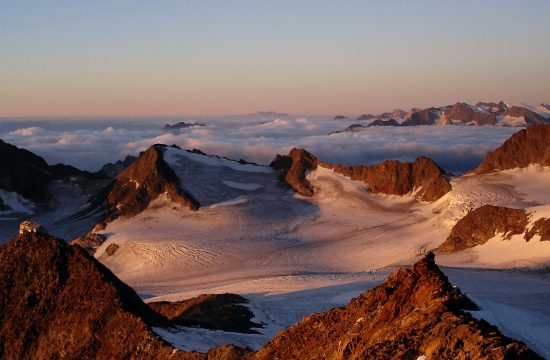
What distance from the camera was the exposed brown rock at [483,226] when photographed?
78562mm

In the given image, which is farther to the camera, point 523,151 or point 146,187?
point 523,151

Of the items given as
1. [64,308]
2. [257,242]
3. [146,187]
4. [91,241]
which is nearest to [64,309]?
[64,308]

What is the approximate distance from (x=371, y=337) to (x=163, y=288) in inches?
2393

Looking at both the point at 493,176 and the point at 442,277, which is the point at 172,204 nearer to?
the point at 493,176

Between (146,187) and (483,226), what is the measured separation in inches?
2160

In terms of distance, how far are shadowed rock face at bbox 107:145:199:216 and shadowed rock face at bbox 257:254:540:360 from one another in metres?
84.3

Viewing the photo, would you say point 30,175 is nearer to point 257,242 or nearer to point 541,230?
point 257,242

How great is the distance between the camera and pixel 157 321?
32406mm

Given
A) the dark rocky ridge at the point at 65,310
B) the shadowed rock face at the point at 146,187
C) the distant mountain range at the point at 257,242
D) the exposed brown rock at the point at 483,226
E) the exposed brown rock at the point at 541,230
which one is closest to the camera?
the distant mountain range at the point at 257,242

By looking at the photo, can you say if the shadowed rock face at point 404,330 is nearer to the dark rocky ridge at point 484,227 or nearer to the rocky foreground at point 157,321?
the rocky foreground at point 157,321

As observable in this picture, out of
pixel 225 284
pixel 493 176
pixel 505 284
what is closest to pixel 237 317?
pixel 505 284

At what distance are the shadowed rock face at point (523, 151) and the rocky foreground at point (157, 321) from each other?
91.0 meters

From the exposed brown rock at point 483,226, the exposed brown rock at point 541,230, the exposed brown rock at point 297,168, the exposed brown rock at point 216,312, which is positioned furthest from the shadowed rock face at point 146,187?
the exposed brown rock at point 216,312

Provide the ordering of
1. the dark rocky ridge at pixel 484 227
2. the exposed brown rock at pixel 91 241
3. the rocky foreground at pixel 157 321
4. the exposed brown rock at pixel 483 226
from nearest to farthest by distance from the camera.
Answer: the rocky foreground at pixel 157 321 < the dark rocky ridge at pixel 484 227 < the exposed brown rock at pixel 483 226 < the exposed brown rock at pixel 91 241
